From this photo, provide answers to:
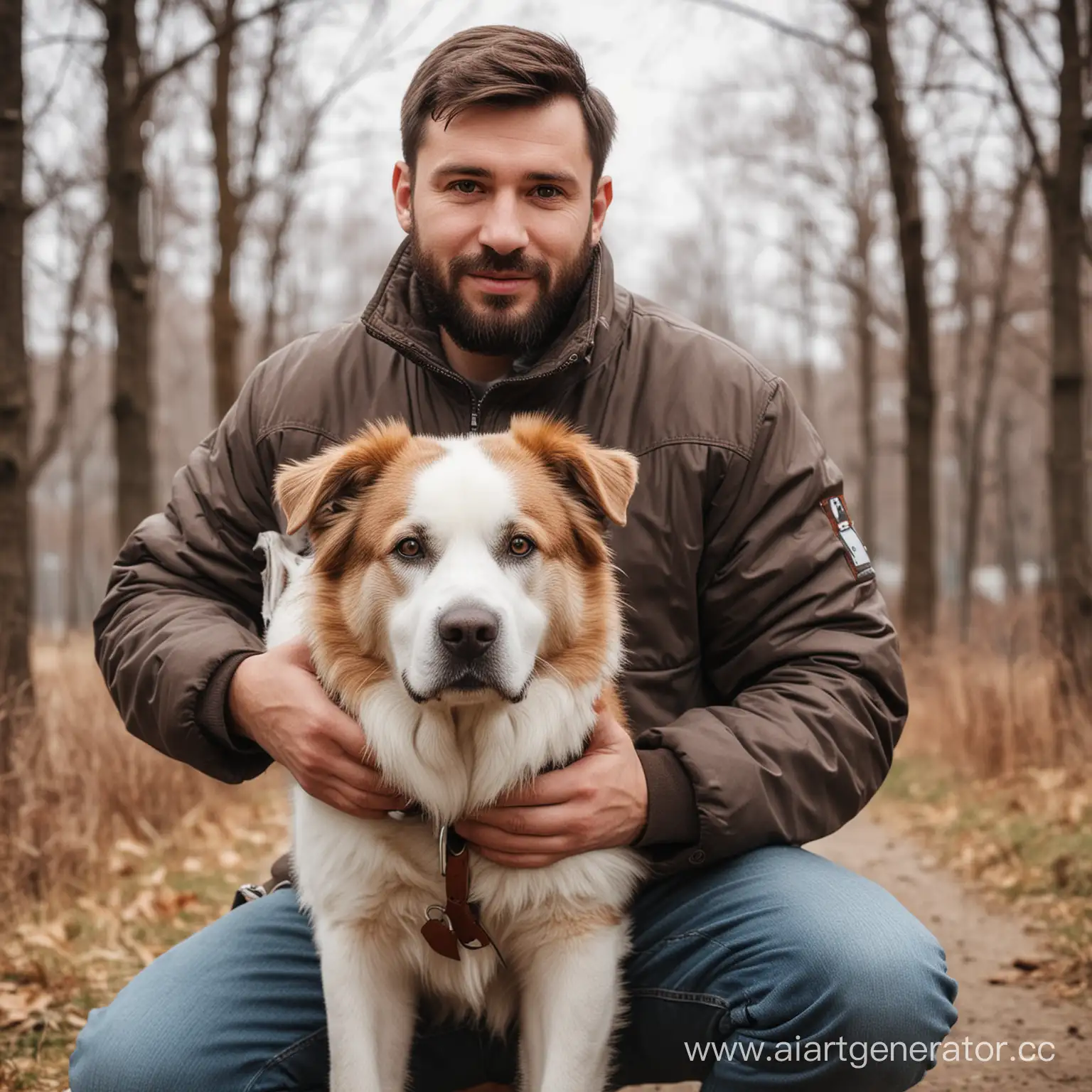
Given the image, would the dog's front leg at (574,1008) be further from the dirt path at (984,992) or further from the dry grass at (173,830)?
the dry grass at (173,830)

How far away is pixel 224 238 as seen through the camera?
9.95 meters

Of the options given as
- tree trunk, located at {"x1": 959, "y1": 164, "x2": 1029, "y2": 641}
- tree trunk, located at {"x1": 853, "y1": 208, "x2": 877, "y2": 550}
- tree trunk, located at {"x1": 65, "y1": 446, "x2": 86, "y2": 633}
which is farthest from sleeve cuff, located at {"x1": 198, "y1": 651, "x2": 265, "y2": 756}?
tree trunk, located at {"x1": 65, "y1": 446, "x2": 86, "y2": 633}

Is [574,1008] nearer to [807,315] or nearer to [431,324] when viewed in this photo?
[431,324]

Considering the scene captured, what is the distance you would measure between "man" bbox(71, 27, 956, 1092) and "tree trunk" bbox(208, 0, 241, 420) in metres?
7.16

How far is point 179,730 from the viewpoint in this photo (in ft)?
8.60

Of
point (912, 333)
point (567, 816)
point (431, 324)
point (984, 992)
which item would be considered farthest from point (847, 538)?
point (912, 333)

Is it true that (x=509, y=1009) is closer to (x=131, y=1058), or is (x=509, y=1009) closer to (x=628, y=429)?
(x=131, y=1058)

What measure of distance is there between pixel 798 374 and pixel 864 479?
1240 cm

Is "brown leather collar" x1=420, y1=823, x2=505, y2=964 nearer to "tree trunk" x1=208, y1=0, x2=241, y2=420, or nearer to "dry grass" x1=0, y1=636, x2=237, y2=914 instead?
"dry grass" x1=0, y1=636, x2=237, y2=914

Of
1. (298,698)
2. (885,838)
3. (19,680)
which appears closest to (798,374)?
(885,838)

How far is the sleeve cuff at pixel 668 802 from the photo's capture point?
249 cm

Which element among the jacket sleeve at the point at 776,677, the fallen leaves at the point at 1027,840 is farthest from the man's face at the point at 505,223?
the fallen leaves at the point at 1027,840

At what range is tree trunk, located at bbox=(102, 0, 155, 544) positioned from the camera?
289 inches

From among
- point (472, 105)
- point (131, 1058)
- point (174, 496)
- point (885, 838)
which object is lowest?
point (885, 838)
